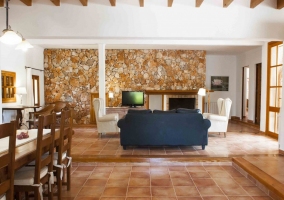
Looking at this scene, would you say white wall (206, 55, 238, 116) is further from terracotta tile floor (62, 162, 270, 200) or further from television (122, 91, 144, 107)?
terracotta tile floor (62, 162, 270, 200)

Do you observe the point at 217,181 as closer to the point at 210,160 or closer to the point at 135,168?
the point at 210,160

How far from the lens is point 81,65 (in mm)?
8164

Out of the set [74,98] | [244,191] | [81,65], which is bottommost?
[244,191]

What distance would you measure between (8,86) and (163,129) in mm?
4416

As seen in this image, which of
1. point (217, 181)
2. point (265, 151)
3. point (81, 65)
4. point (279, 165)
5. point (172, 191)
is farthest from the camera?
point (81, 65)

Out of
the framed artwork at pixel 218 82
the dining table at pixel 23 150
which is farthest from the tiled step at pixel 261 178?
the framed artwork at pixel 218 82

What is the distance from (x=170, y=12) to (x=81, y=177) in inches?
126

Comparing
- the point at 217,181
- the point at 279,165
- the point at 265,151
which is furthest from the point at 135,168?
the point at 265,151

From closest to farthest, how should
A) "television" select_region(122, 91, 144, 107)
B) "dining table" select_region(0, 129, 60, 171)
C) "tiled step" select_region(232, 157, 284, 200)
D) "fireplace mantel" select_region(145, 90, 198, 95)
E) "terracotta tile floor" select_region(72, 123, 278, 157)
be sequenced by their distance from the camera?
"dining table" select_region(0, 129, 60, 171)
"tiled step" select_region(232, 157, 284, 200)
"terracotta tile floor" select_region(72, 123, 278, 157)
"television" select_region(122, 91, 144, 107)
"fireplace mantel" select_region(145, 90, 198, 95)

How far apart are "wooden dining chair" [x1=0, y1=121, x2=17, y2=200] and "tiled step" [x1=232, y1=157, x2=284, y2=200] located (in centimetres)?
272

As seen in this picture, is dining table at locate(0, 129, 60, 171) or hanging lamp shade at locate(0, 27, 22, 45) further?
hanging lamp shade at locate(0, 27, 22, 45)

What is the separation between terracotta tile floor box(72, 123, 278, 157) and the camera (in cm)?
443

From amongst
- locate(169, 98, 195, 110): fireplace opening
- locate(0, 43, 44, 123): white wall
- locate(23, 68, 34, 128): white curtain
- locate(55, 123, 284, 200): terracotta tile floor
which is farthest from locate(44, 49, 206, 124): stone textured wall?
locate(55, 123, 284, 200): terracotta tile floor

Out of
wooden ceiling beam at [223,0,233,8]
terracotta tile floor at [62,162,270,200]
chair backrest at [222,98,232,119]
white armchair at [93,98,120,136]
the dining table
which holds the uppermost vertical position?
wooden ceiling beam at [223,0,233,8]
